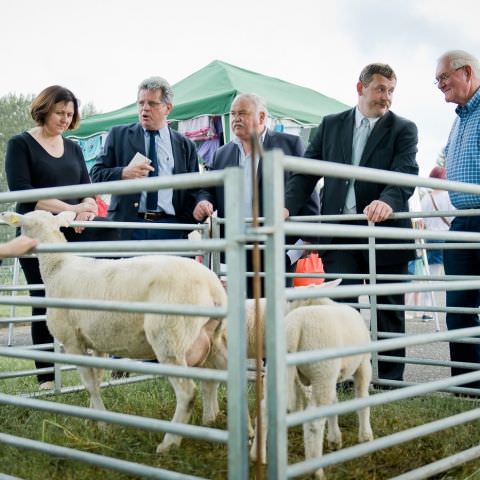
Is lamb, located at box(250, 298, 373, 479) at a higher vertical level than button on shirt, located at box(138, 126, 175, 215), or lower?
lower

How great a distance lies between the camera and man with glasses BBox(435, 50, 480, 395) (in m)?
4.25

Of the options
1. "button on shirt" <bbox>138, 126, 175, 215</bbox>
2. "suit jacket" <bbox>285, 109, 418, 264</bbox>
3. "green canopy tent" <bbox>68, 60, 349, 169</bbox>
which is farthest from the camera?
"green canopy tent" <bbox>68, 60, 349, 169</bbox>

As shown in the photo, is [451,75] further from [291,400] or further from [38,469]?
[38,469]

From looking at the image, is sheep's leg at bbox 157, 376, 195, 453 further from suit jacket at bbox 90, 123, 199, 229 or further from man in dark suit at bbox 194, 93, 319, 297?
suit jacket at bbox 90, 123, 199, 229

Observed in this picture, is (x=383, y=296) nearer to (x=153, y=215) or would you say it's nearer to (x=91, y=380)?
(x=153, y=215)

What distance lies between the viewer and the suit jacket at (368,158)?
4.47m

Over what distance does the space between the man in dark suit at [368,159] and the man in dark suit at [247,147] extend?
0.64 ft

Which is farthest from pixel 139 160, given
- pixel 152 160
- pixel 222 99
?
pixel 222 99

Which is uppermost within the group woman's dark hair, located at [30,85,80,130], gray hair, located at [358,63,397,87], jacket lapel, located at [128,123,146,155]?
gray hair, located at [358,63,397,87]

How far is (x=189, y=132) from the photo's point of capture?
26.1ft

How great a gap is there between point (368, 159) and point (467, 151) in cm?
61

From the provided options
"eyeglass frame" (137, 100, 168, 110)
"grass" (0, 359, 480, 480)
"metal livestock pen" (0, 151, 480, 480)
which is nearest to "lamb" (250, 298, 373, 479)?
"grass" (0, 359, 480, 480)

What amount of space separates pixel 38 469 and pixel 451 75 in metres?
3.25

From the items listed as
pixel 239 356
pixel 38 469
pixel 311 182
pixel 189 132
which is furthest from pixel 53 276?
pixel 189 132
